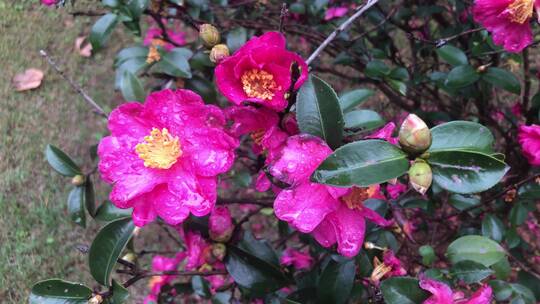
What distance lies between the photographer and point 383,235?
1231mm

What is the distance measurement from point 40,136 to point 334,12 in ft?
5.42

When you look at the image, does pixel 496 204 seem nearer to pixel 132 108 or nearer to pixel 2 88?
pixel 132 108

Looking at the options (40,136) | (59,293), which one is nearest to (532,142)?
(59,293)

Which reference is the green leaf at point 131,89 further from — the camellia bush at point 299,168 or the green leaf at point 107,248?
the green leaf at point 107,248

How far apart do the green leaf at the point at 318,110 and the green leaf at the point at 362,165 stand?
0.37 ft

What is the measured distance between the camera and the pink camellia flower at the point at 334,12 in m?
1.88

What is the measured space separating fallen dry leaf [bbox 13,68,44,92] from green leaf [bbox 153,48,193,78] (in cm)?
156

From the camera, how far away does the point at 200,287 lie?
58.7 inches

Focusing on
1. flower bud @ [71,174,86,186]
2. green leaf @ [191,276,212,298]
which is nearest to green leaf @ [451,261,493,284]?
green leaf @ [191,276,212,298]

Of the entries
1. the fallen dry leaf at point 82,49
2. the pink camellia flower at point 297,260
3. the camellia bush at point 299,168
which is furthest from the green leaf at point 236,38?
the fallen dry leaf at point 82,49

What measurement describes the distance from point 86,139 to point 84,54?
595 mm

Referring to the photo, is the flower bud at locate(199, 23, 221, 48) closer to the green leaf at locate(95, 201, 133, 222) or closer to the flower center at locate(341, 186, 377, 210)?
the flower center at locate(341, 186, 377, 210)

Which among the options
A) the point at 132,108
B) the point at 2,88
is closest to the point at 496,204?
the point at 132,108

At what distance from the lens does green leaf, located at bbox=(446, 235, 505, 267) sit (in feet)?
3.62
